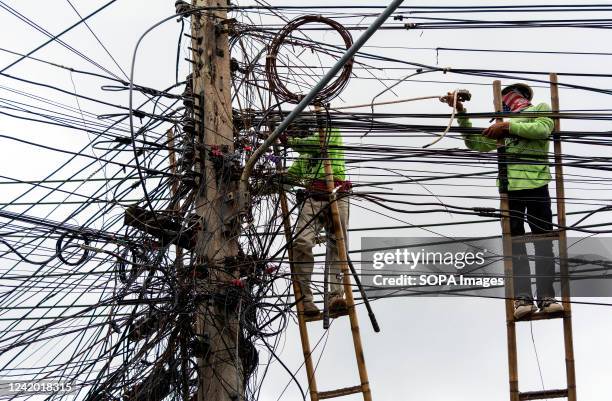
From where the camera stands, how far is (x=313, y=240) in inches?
430

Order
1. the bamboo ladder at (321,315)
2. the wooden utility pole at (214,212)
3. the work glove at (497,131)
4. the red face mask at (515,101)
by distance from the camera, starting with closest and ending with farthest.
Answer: the wooden utility pole at (214,212) < the bamboo ladder at (321,315) < the work glove at (497,131) < the red face mask at (515,101)

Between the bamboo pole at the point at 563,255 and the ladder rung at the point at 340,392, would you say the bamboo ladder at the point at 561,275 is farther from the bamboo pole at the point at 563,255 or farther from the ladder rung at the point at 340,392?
the ladder rung at the point at 340,392

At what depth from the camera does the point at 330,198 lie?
10.8m

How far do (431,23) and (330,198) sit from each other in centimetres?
233

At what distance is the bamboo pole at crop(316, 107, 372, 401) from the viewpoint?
995 cm

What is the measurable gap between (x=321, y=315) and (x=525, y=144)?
258 centimetres

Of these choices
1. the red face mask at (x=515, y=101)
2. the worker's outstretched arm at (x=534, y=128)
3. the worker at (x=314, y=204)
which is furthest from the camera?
the red face mask at (x=515, y=101)

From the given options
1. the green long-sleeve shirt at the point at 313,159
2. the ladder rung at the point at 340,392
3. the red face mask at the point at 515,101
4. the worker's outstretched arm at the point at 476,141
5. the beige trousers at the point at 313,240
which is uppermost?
the red face mask at the point at 515,101

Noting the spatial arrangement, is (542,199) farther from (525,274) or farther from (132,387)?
(132,387)

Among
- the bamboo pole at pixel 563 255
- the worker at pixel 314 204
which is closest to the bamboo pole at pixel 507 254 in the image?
the bamboo pole at pixel 563 255

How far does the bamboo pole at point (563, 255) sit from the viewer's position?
10141mm

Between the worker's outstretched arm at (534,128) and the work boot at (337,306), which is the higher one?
the worker's outstretched arm at (534,128)

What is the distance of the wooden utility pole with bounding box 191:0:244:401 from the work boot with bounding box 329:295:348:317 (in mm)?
1214

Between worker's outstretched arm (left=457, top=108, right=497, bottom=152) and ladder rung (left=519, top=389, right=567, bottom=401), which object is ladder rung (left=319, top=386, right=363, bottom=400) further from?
worker's outstretched arm (left=457, top=108, right=497, bottom=152)
